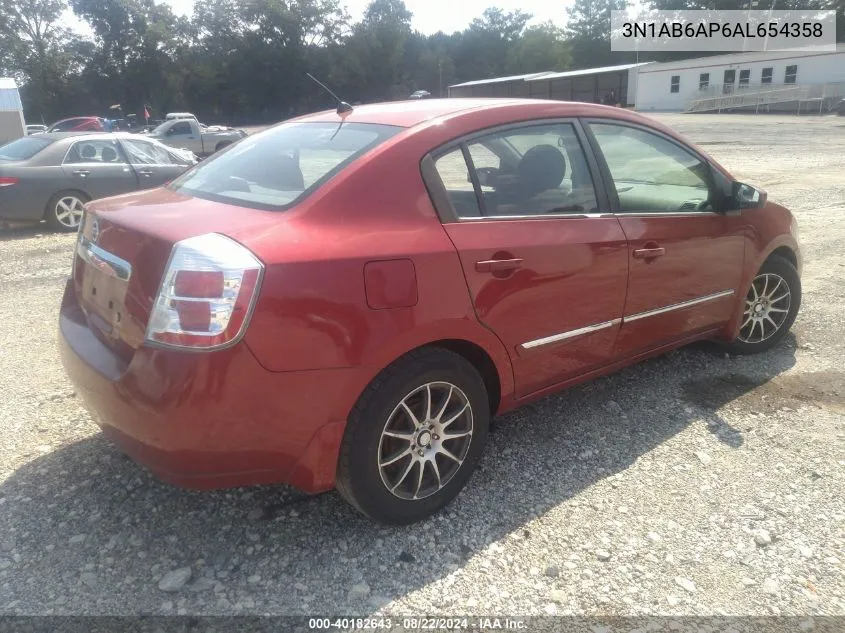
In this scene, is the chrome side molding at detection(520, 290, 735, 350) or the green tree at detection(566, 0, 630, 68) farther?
the green tree at detection(566, 0, 630, 68)

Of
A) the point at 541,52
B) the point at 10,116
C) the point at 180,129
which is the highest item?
the point at 541,52

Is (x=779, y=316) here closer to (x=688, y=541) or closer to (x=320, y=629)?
(x=688, y=541)

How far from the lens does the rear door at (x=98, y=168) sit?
9.41m

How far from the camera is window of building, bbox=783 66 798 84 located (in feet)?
149

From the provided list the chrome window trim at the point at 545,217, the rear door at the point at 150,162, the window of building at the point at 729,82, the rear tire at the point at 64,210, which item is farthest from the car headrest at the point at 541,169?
the window of building at the point at 729,82

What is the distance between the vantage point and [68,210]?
9.36m

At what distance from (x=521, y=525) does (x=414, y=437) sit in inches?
23.8

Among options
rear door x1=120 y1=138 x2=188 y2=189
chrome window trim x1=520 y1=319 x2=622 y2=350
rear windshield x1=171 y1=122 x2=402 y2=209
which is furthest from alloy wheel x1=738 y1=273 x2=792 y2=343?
rear door x1=120 y1=138 x2=188 y2=189

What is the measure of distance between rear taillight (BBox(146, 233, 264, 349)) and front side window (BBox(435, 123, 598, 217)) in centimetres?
97

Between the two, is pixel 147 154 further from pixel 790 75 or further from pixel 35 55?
pixel 35 55

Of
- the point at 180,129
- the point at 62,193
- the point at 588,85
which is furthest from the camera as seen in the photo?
the point at 588,85

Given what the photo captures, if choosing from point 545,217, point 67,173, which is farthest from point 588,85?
point 545,217

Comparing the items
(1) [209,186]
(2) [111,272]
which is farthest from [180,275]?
(1) [209,186]

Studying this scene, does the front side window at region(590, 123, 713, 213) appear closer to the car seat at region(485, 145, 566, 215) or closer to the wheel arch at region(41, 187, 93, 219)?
the car seat at region(485, 145, 566, 215)
